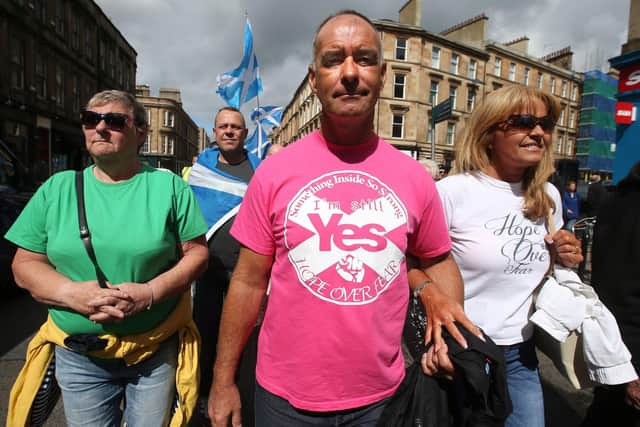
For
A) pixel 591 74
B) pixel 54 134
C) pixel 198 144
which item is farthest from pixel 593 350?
pixel 198 144

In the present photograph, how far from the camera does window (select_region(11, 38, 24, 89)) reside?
59.6ft

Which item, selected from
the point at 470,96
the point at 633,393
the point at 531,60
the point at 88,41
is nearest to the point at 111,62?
the point at 88,41

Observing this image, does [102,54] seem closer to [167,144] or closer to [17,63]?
[17,63]

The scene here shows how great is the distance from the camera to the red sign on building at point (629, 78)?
8578 mm

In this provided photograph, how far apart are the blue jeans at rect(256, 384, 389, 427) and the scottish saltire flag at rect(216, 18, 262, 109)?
4795 millimetres

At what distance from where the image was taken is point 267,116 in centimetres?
618

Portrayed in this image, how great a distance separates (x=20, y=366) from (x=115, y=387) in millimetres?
2547

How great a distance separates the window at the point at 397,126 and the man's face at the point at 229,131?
3147 cm

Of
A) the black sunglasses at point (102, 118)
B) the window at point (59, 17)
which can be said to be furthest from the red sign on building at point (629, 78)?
the window at point (59, 17)

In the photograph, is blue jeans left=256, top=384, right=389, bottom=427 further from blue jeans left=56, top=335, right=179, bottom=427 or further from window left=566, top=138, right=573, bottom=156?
window left=566, top=138, right=573, bottom=156

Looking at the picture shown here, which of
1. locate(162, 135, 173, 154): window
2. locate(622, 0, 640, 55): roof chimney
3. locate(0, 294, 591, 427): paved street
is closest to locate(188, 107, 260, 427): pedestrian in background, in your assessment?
locate(0, 294, 591, 427): paved street

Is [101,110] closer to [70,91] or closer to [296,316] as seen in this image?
[296,316]

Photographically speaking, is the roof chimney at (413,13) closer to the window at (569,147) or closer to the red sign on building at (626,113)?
the window at (569,147)

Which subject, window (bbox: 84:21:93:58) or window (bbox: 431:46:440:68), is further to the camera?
window (bbox: 431:46:440:68)
